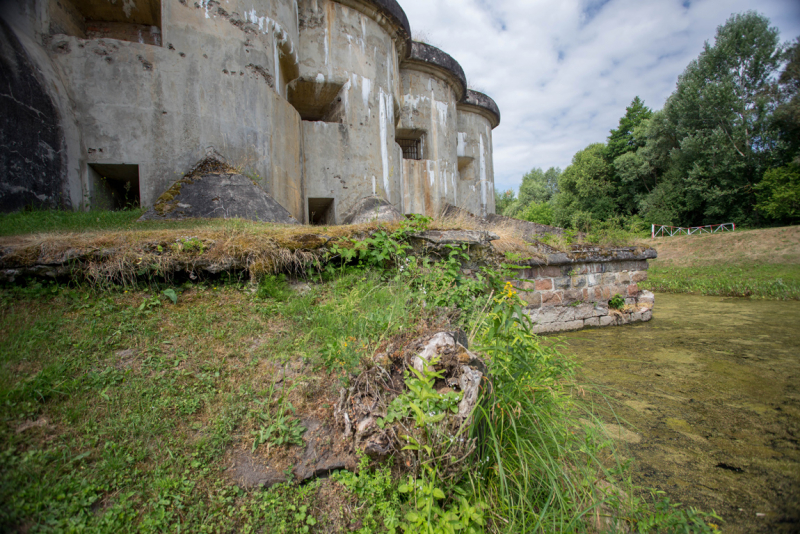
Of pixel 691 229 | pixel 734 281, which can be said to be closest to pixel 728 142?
pixel 691 229

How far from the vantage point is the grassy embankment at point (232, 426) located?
5.31 ft

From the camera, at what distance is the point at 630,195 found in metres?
26.6

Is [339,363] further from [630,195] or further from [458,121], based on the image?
[630,195]

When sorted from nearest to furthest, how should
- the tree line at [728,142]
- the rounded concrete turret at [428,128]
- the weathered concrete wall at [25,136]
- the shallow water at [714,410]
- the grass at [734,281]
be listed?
the shallow water at [714,410] → the weathered concrete wall at [25,136] → the grass at [734,281] → the rounded concrete turret at [428,128] → the tree line at [728,142]

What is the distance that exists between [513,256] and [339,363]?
3.60 metres

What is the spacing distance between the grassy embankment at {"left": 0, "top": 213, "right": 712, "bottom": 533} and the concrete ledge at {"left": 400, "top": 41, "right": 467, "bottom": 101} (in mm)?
11311

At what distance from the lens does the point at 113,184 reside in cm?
646

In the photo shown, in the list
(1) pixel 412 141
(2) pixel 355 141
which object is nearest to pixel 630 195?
(1) pixel 412 141

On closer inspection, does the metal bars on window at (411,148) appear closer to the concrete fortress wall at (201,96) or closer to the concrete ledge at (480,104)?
the concrete fortress wall at (201,96)

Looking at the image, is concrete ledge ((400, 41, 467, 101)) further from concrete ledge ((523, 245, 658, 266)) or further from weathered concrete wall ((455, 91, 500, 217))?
concrete ledge ((523, 245, 658, 266))

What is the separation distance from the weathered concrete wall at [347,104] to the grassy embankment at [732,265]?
22.6 feet

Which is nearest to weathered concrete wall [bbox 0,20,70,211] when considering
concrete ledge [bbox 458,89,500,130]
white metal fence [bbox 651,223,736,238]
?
concrete ledge [bbox 458,89,500,130]

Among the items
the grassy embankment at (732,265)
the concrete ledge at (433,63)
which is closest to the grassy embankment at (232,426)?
the grassy embankment at (732,265)

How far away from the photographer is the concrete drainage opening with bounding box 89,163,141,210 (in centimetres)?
591
